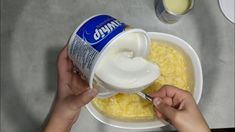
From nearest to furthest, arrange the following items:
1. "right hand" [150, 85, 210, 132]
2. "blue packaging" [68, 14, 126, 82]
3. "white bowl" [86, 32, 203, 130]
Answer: "blue packaging" [68, 14, 126, 82], "right hand" [150, 85, 210, 132], "white bowl" [86, 32, 203, 130]

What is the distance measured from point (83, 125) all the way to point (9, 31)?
0.90ft

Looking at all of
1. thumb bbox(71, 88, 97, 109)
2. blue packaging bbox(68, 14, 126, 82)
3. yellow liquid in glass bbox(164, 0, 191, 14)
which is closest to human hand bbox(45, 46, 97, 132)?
thumb bbox(71, 88, 97, 109)

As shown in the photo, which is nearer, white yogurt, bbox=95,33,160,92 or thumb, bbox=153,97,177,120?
white yogurt, bbox=95,33,160,92

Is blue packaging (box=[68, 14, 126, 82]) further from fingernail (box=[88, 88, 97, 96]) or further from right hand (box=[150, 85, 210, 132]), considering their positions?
right hand (box=[150, 85, 210, 132])

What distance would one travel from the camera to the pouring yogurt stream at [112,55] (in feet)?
1.61

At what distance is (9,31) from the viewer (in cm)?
79

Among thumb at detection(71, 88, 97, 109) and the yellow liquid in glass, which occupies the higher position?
the yellow liquid in glass

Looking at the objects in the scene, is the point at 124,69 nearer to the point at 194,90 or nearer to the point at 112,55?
the point at 112,55

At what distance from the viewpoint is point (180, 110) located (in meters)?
0.65

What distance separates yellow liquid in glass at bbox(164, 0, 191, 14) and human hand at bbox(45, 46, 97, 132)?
0.83 feet

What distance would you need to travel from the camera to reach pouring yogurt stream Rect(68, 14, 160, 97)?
0.49 meters

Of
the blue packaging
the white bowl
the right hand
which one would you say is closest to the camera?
the blue packaging

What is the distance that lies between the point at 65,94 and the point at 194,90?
0.93 ft

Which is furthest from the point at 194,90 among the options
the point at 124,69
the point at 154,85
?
the point at 124,69
